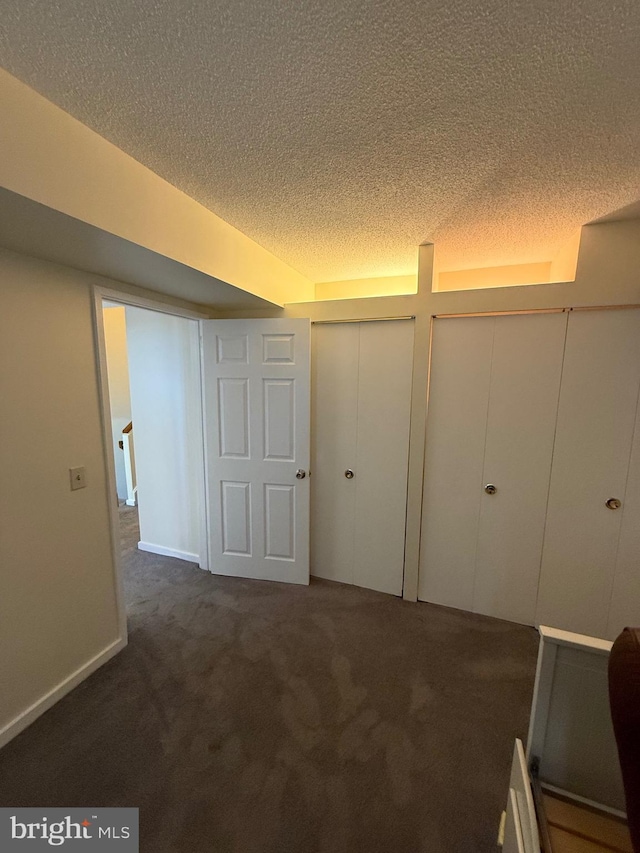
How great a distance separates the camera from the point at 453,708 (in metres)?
1.57

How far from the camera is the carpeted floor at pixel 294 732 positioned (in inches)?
45.2

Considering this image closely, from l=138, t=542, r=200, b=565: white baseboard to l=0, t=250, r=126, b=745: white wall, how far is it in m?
1.05

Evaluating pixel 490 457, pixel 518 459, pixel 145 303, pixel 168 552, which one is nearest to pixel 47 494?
pixel 145 303

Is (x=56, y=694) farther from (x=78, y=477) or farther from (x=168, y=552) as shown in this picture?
(x=168, y=552)

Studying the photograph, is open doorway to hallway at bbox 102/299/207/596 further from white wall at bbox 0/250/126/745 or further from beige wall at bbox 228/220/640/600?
white wall at bbox 0/250/126/745

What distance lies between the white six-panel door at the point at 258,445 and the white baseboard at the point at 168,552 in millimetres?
351

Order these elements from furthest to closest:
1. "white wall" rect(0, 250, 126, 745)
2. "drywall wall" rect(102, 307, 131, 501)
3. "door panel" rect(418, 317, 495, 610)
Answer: "drywall wall" rect(102, 307, 131, 501)
"door panel" rect(418, 317, 495, 610)
"white wall" rect(0, 250, 126, 745)

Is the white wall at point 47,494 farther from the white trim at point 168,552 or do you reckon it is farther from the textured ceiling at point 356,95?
the white trim at point 168,552

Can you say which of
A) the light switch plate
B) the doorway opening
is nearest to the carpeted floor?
the doorway opening

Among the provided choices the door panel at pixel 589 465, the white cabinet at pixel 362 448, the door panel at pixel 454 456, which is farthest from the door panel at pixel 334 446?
the door panel at pixel 589 465

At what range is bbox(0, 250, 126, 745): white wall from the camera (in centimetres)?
140

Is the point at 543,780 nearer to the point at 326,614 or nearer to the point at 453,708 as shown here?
the point at 453,708

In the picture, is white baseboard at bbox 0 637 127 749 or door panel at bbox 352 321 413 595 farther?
door panel at bbox 352 321 413 595

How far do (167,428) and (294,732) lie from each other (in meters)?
2.23
